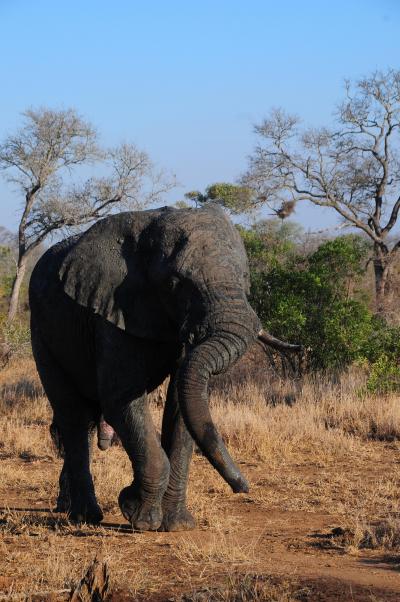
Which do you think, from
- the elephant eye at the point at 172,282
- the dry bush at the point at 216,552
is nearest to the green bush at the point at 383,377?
the dry bush at the point at 216,552

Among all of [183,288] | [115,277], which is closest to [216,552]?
[183,288]

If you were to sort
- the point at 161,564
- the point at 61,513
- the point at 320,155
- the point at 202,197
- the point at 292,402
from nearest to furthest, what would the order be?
the point at 161,564
the point at 61,513
the point at 292,402
the point at 320,155
the point at 202,197

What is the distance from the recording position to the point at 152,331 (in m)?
6.96

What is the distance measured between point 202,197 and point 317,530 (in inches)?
1227

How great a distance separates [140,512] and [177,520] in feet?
1.29

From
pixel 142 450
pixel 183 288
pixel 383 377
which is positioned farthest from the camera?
pixel 383 377

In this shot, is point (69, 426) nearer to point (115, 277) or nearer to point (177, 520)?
point (177, 520)

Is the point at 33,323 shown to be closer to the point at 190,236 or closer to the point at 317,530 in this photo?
the point at 190,236

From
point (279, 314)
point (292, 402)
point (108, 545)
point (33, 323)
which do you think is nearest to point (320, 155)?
point (279, 314)

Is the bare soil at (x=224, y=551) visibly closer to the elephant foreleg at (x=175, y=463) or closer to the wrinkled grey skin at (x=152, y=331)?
the elephant foreleg at (x=175, y=463)

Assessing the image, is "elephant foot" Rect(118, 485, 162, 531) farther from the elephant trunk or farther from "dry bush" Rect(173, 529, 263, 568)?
the elephant trunk

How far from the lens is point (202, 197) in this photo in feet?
125

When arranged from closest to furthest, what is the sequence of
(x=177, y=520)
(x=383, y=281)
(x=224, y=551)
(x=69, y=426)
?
(x=224, y=551), (x=177, y=520), (x=69, y=426), (x=383, y=281)

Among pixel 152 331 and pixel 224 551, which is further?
pixel 152 331
